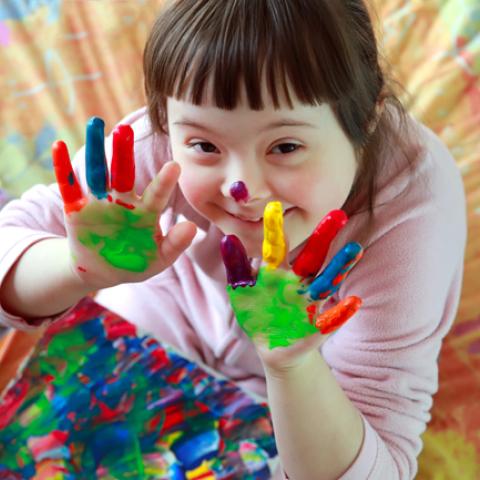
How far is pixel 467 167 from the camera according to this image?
1226 mm

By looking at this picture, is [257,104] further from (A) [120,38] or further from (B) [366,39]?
(A) [120,38]

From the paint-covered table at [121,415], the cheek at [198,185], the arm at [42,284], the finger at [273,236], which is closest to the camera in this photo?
the finger at [273,236]

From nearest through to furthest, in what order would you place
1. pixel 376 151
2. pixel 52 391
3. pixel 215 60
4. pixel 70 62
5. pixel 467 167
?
pixel 215 60
pixel 376 151
pixel 52 391
pixel 467 167
pixel 70 62

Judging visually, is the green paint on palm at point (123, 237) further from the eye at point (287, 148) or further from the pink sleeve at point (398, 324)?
the pink sleeve at point (398, 324)

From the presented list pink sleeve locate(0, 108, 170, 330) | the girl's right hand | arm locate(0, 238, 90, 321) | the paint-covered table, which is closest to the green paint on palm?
the girl's right hand

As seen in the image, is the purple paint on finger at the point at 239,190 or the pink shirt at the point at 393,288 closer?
the purple paint on finger at the point at 239,190

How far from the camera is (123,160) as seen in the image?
2.15 feet

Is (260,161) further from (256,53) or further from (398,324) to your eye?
(398,324)

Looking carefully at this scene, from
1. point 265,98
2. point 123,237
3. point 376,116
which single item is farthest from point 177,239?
point 376,116

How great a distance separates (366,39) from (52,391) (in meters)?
0.63

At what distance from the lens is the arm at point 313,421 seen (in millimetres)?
733

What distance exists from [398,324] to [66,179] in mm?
Answer: 410

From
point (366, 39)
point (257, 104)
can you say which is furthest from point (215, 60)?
point (366, 39)

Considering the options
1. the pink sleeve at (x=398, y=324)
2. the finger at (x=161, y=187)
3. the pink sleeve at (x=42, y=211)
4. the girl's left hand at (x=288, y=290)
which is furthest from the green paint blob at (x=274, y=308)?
the pink sleeve at (x=42, y=211)
